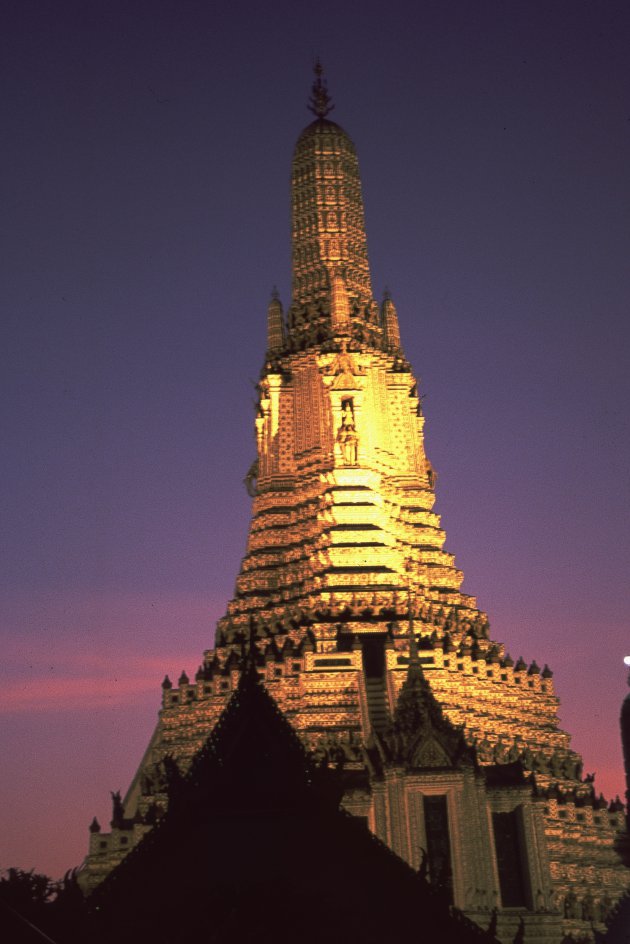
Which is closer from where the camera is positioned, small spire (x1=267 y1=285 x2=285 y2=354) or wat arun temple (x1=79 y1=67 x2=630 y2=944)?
wat arun temple (x1=79 y1=67 x2=630 y2=944)

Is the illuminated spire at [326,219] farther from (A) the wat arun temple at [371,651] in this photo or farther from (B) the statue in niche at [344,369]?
(B) the statue in niche at [344,369]

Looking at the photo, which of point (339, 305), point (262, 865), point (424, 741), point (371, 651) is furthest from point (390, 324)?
point (262, 865)

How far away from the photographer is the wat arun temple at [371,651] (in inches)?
1401

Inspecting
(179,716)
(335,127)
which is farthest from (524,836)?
(335,127)

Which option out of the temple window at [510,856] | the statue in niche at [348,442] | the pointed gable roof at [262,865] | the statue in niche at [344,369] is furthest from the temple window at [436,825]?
the statue in niche at [344,369]

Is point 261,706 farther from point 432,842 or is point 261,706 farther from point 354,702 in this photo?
point 354,702

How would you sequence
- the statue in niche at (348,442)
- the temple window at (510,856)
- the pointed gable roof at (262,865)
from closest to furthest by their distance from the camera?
1. the pointed gable roof at (262,865)
2. the temple window at (510,856)
3. the statue in niche at (348,442)

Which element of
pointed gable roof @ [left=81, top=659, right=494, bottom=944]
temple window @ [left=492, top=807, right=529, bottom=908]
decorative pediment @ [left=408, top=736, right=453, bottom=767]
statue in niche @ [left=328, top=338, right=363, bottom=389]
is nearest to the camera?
pointed gable roof @ [left=81, top=659, right=494, bottom=944]

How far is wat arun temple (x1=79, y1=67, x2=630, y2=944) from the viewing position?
3559cm

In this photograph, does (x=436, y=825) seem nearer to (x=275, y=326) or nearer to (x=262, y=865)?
(x=262, y=865)

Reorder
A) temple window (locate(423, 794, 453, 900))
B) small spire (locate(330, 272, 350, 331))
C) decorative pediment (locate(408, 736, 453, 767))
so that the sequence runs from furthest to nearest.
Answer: small spire (locate(330, 272, 350, 331)), decorative pediment (locate(408, 736, 453, 767)), temple window (locate(423, 794, 453, 900))

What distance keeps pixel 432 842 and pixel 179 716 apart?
55.1 ft

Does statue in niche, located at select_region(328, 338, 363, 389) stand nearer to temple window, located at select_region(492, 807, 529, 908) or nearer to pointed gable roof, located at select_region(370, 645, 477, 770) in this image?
pointed gable roof, located at select_region(370, 645, 477, 770)

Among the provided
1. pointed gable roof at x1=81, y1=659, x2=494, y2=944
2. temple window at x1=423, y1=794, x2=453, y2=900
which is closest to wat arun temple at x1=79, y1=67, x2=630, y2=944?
temple window at x1=423, y1=794, x2=453, y2=900
